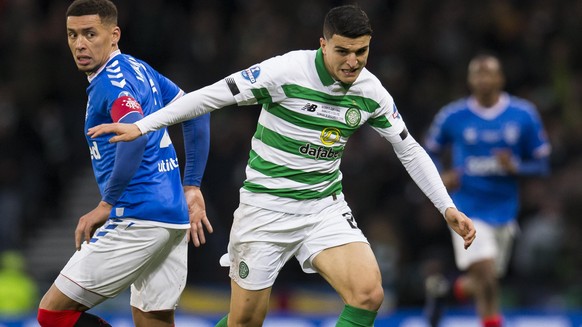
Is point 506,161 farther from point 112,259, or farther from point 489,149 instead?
point 112,259

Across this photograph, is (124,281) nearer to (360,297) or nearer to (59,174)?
(360,297)

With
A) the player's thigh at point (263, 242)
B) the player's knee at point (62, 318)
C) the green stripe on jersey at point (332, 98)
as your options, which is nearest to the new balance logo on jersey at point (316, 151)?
the green stripe on jersey at point (332, 98)

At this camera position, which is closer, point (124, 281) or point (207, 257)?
point (124, 281)

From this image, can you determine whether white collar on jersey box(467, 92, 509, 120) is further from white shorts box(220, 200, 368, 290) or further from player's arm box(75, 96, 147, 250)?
player's arm box(75, 96, 147, 250)

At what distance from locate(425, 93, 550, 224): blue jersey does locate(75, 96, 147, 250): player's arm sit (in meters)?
4.11

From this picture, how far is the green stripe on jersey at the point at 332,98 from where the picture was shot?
5.62m

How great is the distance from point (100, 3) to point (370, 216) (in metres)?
6.77

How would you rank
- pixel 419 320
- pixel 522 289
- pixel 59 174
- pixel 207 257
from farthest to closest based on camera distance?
pixel 59 174
pixel 207 257
pixel 522 289
pixel 419 320

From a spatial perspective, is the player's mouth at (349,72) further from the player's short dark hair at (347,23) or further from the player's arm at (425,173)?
the player's arm at (425,173)

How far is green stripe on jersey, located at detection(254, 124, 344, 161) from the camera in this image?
569cm

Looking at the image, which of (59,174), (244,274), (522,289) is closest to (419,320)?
(522,289)

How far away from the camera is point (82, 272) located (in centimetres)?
541

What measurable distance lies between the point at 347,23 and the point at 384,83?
7357 millimetres

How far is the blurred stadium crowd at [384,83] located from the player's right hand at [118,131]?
644cm
